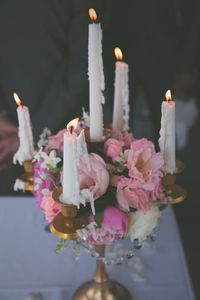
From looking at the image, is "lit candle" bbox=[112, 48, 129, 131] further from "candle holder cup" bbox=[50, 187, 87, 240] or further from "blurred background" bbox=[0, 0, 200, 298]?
"blurred background" bbox=[0, 0, 200, 298]

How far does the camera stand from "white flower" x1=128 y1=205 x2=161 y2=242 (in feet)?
2.35

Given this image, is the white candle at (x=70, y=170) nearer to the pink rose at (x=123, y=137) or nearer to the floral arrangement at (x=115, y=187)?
the floral arrangement at (x=115, y=187)

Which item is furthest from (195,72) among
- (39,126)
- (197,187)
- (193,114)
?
(39,126)

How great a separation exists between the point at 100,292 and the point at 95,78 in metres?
0.45

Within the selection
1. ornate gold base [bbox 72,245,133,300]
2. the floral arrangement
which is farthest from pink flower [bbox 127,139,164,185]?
ornate gold base [bbox 72,245,133,300]

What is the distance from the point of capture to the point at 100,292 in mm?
859

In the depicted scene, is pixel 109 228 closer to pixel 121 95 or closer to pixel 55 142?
pixel 55 142

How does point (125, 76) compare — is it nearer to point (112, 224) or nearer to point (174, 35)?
point (112, 224)

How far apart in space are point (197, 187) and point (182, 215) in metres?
0.21

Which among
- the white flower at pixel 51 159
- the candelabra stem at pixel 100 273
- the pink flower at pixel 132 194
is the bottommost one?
the candelabra stem at pixel 100 273

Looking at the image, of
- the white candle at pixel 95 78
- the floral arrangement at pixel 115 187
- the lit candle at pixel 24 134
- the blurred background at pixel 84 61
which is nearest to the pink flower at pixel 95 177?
the floral arrangement at pixel 115 187

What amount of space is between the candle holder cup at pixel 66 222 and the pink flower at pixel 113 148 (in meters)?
0.11

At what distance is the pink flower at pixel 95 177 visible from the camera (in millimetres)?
668

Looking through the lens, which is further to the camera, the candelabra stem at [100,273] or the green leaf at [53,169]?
the candelabra stem at [100,273]
